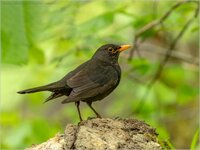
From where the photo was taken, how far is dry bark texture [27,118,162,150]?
12.6ft

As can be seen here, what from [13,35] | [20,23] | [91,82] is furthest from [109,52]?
[20,23]

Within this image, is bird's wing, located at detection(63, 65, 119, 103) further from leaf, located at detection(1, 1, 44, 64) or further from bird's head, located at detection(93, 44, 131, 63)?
leaf, located at detection(1, 1, 44, 64)

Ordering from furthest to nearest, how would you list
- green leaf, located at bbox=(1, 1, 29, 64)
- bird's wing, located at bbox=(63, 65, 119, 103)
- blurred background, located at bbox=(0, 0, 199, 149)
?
bird's wing, located at bbox=(63, 65, 119, 103) → blurred background, located at bbox=(0, 0, 199, 149) → green leaf, located at bbox=(1, 1, 29, 64)

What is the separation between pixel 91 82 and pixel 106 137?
1.47 metres

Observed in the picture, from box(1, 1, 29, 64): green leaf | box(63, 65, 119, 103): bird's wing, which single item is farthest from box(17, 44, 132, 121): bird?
box(1, 1, 29, 64): green leaf

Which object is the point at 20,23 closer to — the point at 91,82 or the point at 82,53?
the point at 91,82

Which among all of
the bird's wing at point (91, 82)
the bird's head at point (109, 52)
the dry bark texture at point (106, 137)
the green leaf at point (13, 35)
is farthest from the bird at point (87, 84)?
the dry bark texture at point (106, 137)

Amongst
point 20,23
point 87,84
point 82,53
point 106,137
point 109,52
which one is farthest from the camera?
point 82,53

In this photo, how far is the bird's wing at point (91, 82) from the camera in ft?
17.0

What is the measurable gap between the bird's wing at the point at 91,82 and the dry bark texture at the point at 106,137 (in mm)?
967

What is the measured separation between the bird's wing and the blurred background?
1.62 ft

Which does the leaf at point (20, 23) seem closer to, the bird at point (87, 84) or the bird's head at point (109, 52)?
the bird at point (87, 84)

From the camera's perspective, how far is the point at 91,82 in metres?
5.33

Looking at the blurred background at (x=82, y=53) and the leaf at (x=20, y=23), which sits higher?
the blurred background at (x=82, y=53)
